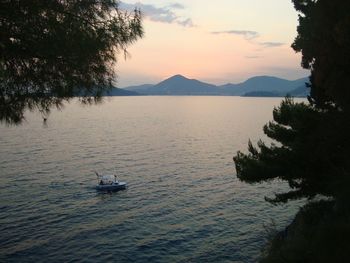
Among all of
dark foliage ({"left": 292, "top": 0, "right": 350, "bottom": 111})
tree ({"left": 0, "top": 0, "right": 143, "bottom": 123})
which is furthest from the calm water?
dark foliage ({"left": 292, "top": 0, "right": 350, "bottom": 111})

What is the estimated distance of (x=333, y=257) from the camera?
11.5m

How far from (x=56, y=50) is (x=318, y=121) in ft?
57.7

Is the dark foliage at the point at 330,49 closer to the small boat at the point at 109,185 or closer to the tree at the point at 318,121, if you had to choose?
the tree at the point at 318,121

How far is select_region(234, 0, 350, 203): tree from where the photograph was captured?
16.6 meters

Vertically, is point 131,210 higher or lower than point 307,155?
lower

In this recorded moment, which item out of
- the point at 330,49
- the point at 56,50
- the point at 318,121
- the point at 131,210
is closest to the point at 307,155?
the point at 318,121

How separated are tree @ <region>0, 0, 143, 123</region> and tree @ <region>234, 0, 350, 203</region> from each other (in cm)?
880

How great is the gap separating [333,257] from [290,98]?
17.1m

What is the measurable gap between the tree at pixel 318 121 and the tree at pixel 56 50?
8.80 meters

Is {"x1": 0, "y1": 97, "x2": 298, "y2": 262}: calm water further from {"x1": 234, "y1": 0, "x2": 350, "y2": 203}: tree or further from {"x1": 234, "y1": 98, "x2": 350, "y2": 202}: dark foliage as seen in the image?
{"x1": 234, "y1": 0, "x2": 350, "y2": 203}: tree

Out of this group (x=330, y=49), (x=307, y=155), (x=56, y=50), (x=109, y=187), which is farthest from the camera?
(x=109, y=187)

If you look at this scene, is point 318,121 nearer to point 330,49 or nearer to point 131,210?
point 330,49

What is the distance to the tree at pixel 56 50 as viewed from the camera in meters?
9.55

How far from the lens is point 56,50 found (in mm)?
10039
